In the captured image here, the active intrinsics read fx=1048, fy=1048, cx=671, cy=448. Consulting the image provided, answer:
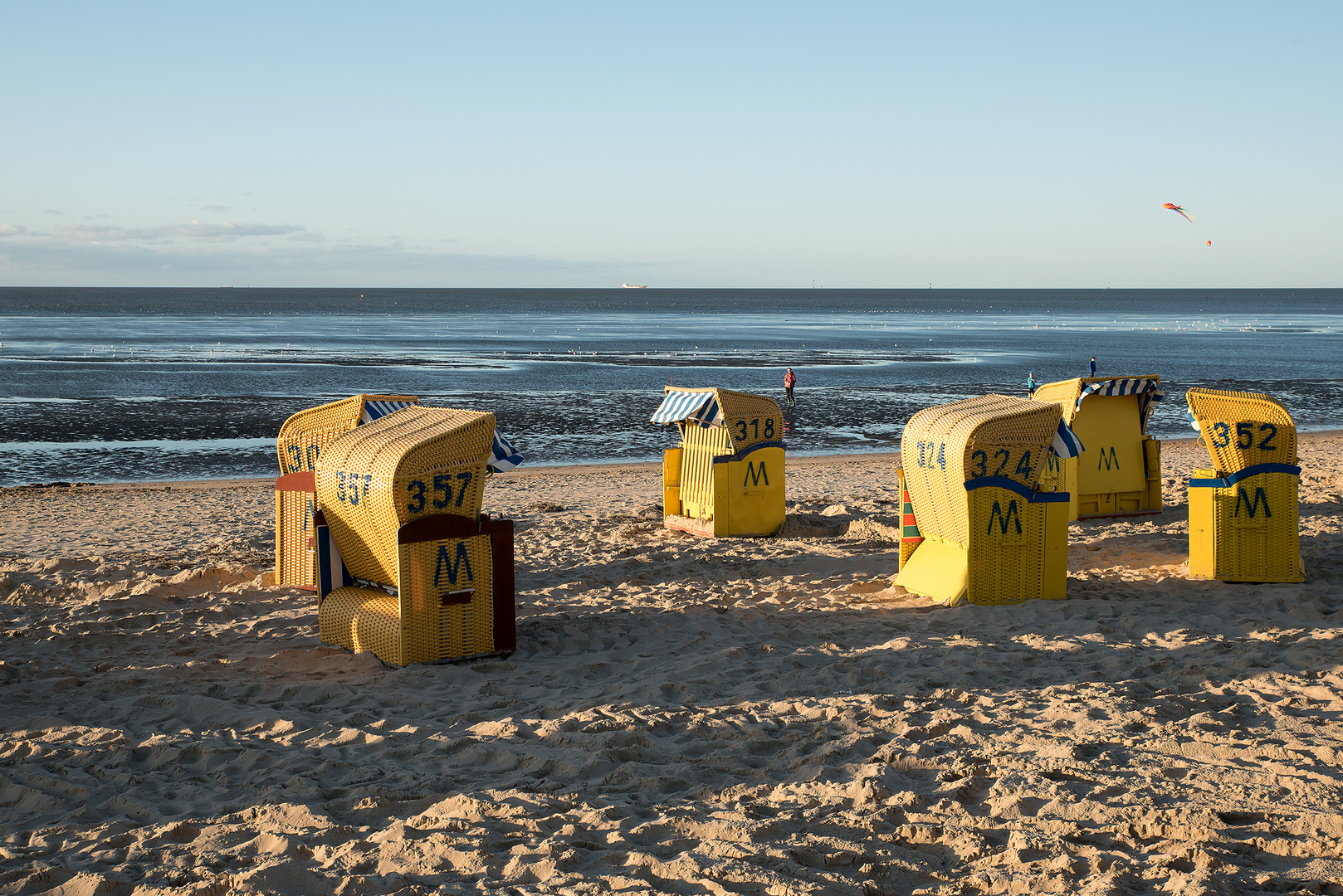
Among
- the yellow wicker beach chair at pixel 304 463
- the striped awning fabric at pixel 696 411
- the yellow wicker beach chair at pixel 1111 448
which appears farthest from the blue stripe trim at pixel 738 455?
the yellow wicker beach chair at pixel 304 463

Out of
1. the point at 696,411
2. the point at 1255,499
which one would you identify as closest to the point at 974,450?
the point at 1255,499

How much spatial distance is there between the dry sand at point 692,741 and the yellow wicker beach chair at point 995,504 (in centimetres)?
31

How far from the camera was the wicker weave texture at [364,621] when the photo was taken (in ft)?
23.2

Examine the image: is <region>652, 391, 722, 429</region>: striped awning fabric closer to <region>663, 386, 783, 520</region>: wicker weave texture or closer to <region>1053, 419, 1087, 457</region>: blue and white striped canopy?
<region>663, 386, 783, 520</region>: wicker weave texture

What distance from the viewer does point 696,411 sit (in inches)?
467

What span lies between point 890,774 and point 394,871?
2.30m

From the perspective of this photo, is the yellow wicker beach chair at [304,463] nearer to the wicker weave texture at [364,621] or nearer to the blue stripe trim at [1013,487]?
the wicker weave texture at [364,621]

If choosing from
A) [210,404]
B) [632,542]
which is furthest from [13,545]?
[210,404]

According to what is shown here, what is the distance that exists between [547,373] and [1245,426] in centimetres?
4034

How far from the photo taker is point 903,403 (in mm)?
34562

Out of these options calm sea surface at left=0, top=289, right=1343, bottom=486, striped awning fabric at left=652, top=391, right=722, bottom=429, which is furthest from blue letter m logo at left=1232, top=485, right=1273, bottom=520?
calm sea surface at left=0, top=289, right=1343, bottom=486

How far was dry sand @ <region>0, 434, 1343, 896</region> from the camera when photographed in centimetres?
411

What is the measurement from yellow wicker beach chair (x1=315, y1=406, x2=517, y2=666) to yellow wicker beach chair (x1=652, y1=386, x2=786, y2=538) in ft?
15.4

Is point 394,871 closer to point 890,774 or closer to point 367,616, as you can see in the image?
point 890,774
